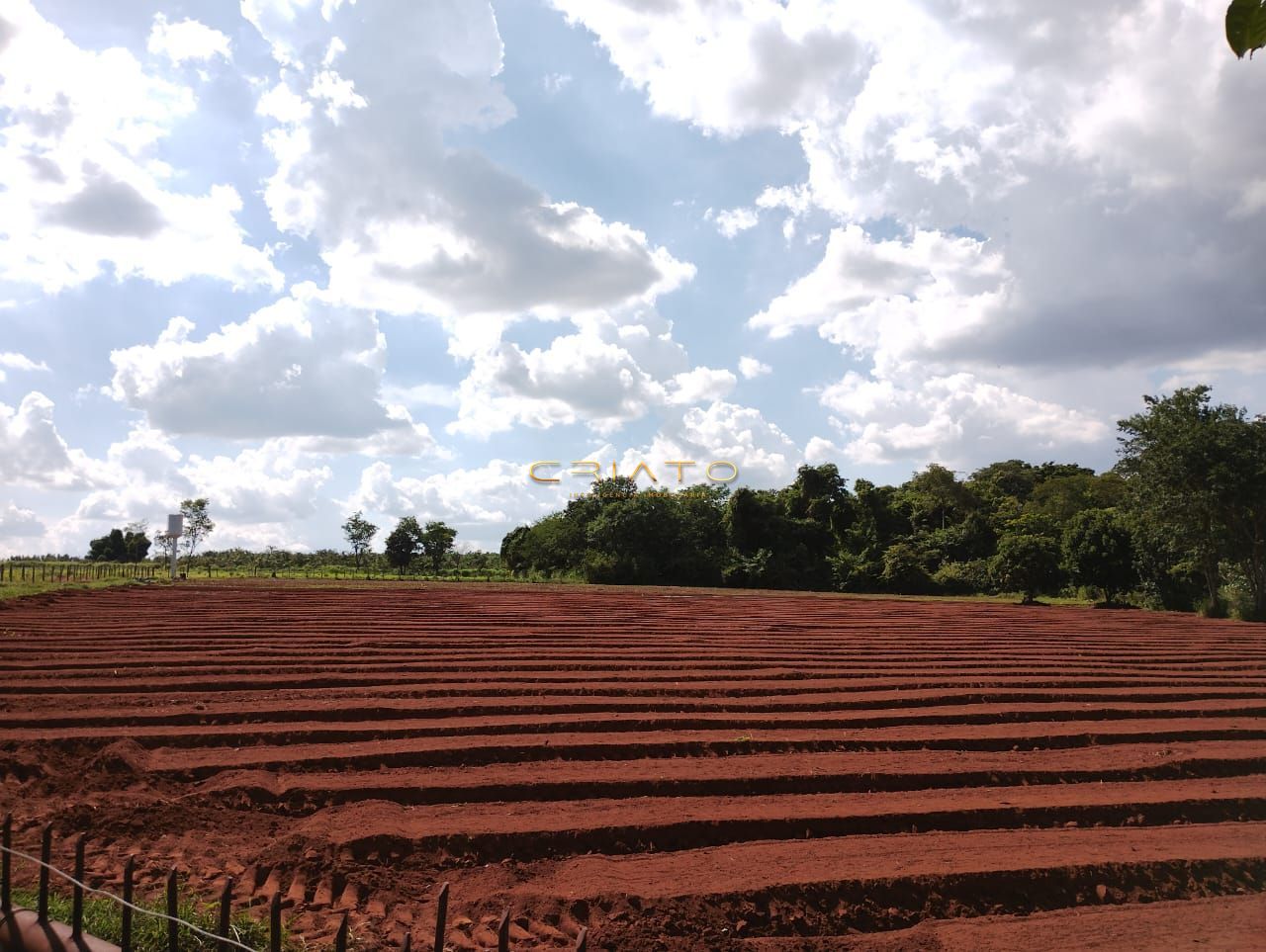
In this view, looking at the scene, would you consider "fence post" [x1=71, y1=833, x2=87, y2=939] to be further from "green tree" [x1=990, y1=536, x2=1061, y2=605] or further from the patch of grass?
"green tree" [x1=990, y1=536, x2=1061, y2=605]

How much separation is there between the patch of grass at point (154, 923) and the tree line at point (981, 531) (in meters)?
27.5

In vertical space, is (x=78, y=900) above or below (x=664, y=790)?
above

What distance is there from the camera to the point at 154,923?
4184 millimetres

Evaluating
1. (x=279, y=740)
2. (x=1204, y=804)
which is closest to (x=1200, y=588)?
(x=1204, y=804)

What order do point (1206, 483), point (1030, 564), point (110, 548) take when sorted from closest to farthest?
point (1206, 483), point (1030, 564), point (110, 548)

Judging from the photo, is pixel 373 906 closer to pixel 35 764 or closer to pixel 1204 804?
pixel 35 764

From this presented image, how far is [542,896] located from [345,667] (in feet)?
24.7

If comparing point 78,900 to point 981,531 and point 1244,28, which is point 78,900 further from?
point 981,531

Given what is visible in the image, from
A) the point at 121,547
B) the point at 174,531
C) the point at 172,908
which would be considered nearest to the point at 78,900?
the point at 172,908

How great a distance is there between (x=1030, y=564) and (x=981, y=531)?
15.8m

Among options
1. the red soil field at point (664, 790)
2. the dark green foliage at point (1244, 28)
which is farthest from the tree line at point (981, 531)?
the dark green foliage at point (1244, 28)

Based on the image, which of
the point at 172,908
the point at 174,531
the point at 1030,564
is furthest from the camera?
the point at 174,531

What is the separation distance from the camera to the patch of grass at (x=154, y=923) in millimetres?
3994

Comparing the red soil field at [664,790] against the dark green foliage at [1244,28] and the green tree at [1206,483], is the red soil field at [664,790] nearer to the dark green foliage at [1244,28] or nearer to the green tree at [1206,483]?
the dark green foliage at [1244,28]
